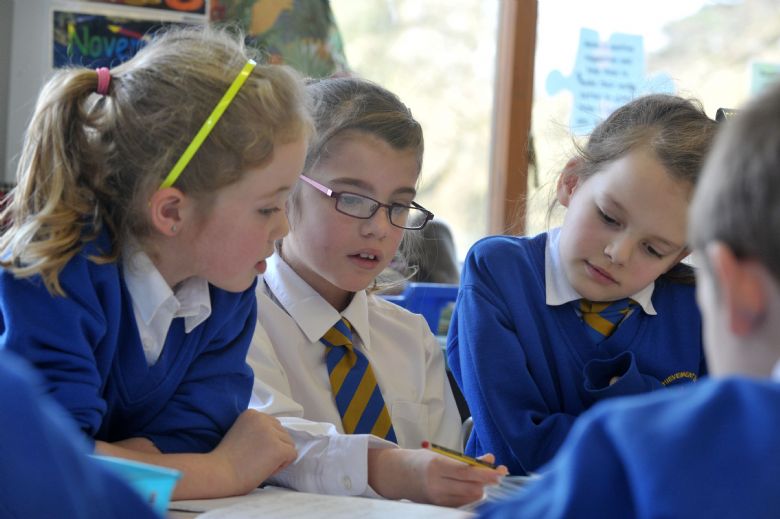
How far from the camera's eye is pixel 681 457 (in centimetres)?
61

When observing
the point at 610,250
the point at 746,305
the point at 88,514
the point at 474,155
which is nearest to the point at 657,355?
the point at 610,250

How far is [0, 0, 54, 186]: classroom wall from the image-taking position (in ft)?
8.90

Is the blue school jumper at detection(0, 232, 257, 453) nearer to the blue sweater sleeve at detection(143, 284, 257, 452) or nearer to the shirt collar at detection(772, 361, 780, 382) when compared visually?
the blue sweater sleeve at detection(143, 284, 257, 452)

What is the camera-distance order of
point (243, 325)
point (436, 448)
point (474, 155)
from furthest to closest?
point (474, 155)
point (243, 325)
point (436, 448)

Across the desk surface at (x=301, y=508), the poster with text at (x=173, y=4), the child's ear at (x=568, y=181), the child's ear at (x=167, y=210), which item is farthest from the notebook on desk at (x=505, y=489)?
the poster with text at (x=173, y=4)

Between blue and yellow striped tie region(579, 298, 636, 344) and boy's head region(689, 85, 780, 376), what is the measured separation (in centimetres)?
102

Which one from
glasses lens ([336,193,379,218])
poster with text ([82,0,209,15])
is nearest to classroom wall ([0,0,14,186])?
poster with text ([82,0,209,15])

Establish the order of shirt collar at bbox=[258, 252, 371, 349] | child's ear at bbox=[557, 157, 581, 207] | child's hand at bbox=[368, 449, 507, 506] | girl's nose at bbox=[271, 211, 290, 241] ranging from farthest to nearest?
child's ear at bbox=[557, 157, 581, 207], shirt collar at bbox=[258, 252, 371, 349], girl's nose at bbox=[271, 211, 290, 241], child's hand at bbox=[368, 449, 507, 506]

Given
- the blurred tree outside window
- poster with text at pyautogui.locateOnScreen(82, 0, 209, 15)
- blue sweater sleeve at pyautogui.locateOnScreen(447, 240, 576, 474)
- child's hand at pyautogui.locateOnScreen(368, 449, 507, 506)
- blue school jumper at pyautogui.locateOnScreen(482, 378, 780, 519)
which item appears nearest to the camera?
blue school jumper at pyautogui.locateOnScreen(482, 378, 780, 519)

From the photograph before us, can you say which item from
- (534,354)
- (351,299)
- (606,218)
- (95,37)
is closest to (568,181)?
(606,218)

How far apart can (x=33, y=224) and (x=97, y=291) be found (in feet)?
0.39

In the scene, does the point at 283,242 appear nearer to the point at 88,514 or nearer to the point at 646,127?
the point at 646,127

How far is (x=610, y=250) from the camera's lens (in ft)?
5.42

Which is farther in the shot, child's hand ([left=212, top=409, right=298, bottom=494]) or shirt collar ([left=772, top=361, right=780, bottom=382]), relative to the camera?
child's hand ([left=212, top=409, right=298, bottom=494])
